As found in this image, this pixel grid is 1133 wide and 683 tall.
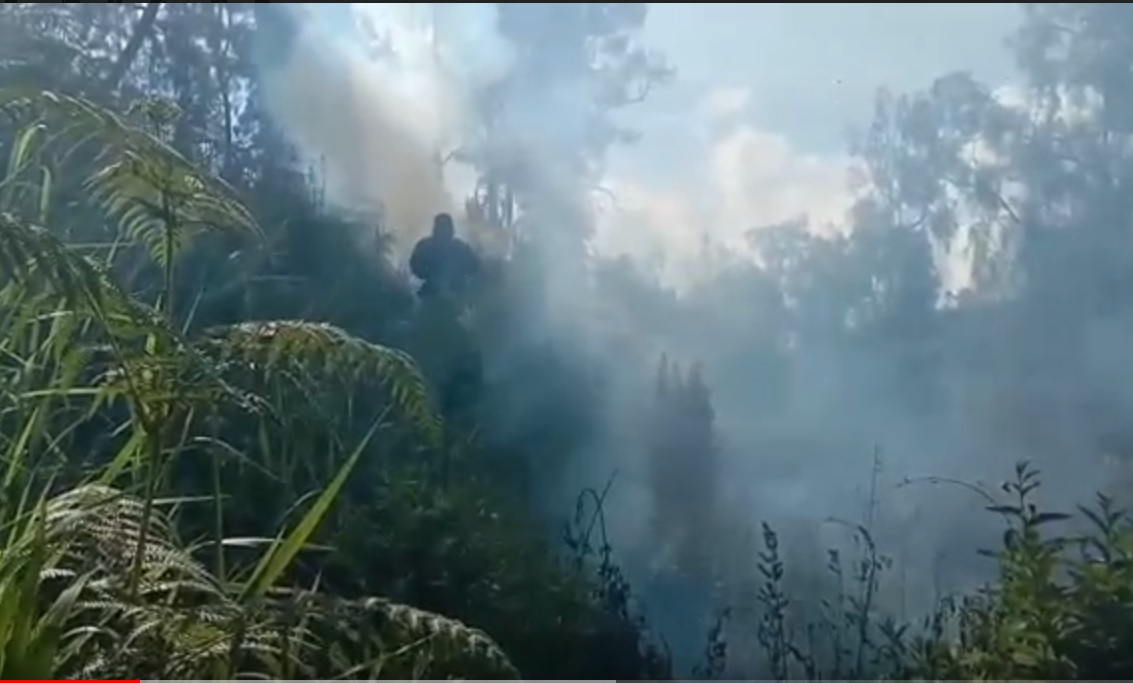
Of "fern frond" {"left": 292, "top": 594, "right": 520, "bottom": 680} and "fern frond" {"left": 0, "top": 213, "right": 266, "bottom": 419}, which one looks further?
"fern frond" {"left": 292, "top": 594, "right": 520, "bottom": 680}

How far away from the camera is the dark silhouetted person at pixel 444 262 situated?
1.45m

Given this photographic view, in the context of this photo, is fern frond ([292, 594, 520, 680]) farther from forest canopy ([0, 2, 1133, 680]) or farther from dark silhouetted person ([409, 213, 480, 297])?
dark silhouetted person ([409, 213, 480, 297])

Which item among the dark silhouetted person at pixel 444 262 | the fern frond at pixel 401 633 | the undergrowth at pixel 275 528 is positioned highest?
the dark silhouetted person at pixel 444 262

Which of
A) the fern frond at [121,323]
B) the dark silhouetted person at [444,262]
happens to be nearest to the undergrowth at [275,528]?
the fern frond at [121,323]

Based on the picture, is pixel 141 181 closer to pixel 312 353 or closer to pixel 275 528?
pixel 312 353

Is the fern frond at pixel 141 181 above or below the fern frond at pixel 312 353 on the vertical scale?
above

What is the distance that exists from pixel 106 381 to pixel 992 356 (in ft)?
2.67

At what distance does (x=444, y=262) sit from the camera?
4.79 ft

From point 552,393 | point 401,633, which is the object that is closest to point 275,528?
point 401,633

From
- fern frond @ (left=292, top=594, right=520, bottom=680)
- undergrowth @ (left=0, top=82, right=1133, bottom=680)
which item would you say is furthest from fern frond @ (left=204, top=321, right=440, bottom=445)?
fern frond @ (left=292, top=594, right=520, bottom=680)

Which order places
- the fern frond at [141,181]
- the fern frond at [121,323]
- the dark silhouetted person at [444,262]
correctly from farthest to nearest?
the dark silhouetted person at [444,262], the fern frond at [141,181], the fern frond at [121,323]

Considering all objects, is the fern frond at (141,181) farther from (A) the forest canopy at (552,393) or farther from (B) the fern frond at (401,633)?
(B) the fern frond at (401,633)

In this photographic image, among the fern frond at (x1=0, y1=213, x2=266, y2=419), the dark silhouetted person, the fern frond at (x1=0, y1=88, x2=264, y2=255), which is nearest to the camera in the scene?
the fern frond at (x1=0, y1=213, x2=266, y2=419)

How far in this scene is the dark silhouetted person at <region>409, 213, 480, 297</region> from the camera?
1448mm
